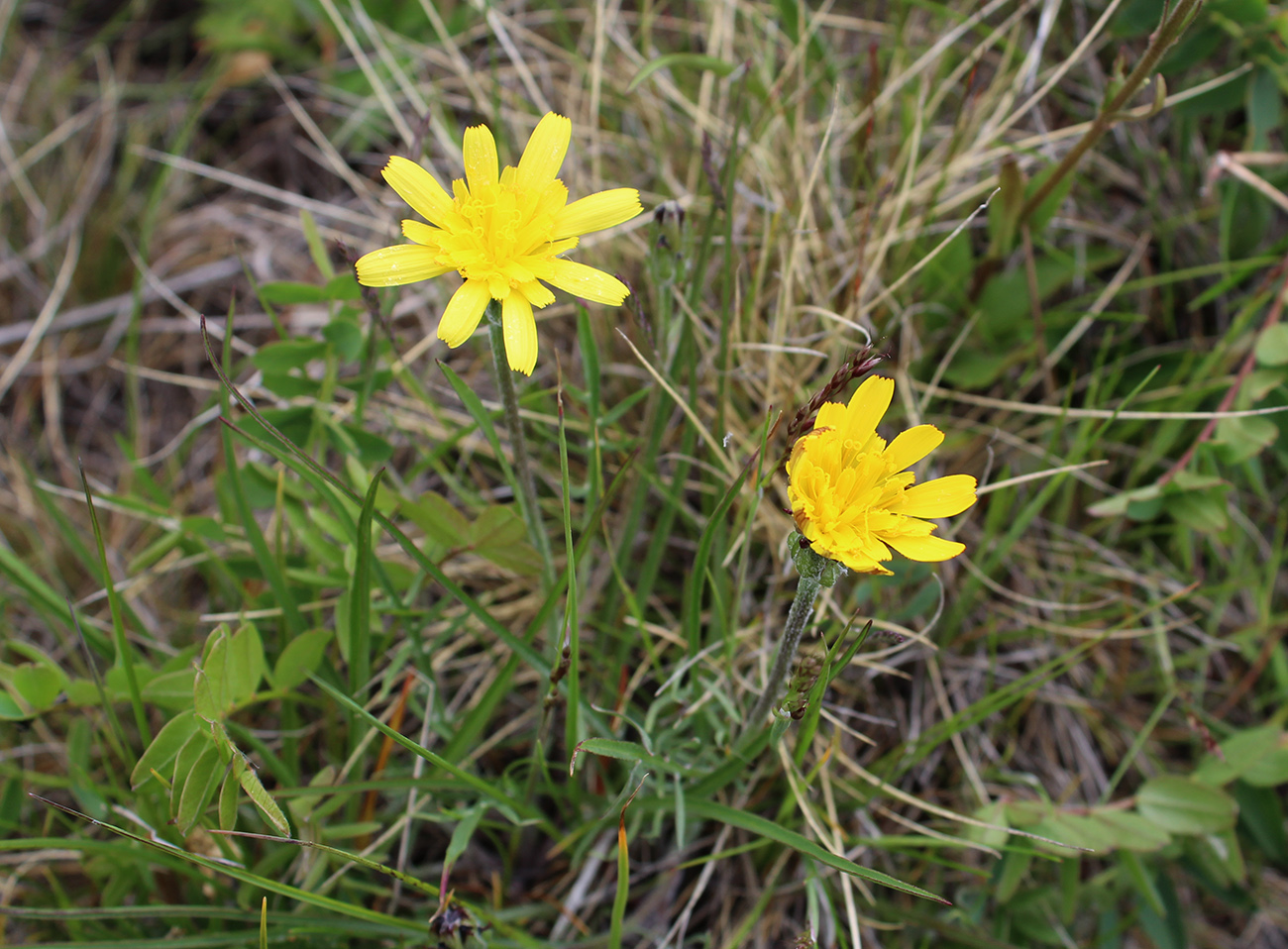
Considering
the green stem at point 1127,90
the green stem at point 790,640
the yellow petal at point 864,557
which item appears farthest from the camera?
the green stem at point 1127,90

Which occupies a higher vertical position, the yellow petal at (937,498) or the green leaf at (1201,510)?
the yellow petal at (937,498)

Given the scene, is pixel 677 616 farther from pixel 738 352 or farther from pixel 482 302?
pixel 482 302

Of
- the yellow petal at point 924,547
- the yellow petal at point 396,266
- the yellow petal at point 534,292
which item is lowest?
the yellow petal at point 924,547

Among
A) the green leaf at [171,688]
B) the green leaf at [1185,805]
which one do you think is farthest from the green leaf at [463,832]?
the green leaf at [1185,805]

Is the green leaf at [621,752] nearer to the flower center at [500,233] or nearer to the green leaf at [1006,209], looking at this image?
the flower center at [500,233]

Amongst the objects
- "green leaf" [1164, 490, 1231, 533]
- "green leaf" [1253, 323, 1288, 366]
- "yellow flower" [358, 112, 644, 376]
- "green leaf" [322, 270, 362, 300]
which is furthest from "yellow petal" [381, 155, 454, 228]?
"green leaf" [1253, 323, 1288, 366]

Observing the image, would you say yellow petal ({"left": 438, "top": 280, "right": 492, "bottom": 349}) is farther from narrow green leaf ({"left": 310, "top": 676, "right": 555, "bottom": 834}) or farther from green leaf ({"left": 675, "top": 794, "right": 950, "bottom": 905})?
green leaf ({"left": 675, "top": 794, "right": 950, "bottom": 905})

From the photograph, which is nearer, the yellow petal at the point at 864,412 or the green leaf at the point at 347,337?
the yellow petal at the point at 864,412
